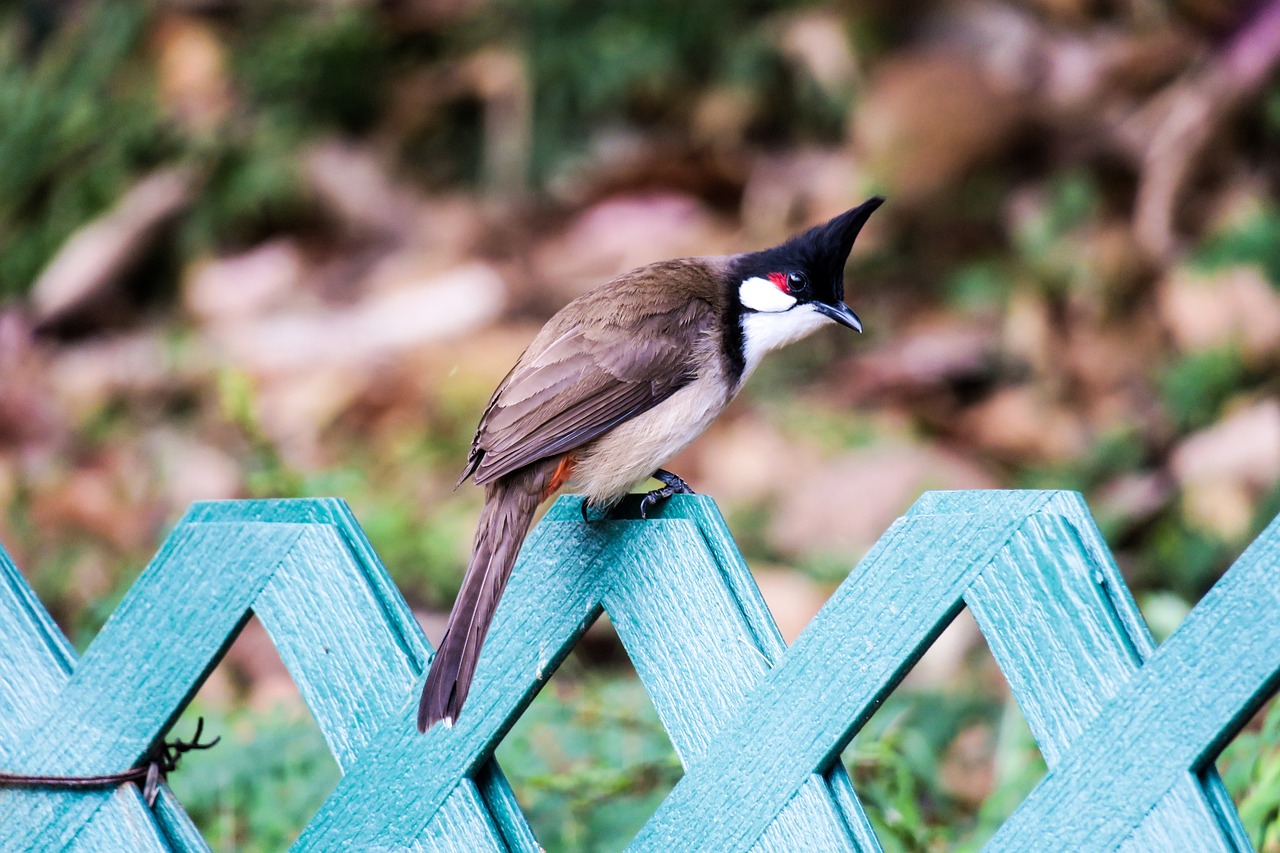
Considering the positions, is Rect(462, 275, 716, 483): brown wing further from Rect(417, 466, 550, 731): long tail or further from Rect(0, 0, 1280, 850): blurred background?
Rect(0, 0, 1280, 850): blurred background

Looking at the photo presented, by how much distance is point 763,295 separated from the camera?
2.72 m

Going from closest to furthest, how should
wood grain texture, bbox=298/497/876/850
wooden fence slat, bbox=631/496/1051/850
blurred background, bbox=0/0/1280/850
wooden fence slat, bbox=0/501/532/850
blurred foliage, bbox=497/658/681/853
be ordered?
A: wooden fence slat, bbox=631/496/1051/850 → wood grain texture, bbox=298/497/876/850 → wooden fence slat, bbox=0/501/532/850 → blurred foliage, bbox=497/658/681/853 → blurred background, bbox=0/0/1280/850

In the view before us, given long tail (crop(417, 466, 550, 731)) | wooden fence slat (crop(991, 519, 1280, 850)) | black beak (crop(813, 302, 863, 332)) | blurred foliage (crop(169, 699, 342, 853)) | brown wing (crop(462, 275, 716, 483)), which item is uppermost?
brown wing (crop(462, 275, 716, 483))

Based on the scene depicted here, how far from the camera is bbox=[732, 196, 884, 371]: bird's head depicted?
2.69 metres

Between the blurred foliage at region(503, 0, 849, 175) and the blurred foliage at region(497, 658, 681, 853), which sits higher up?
the blurred foliage at region(503, 0, 849, 175)

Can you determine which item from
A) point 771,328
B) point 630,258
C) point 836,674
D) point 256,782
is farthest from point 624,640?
point 630,258

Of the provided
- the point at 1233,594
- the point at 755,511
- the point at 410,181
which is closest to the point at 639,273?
the point at 1233,594

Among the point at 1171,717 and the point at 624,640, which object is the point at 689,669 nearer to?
the point at 624,640

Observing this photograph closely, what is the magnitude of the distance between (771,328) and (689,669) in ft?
3.75

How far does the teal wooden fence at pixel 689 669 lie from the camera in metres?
1.41

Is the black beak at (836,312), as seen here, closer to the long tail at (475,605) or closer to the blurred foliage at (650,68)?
the long tail at (475,605)

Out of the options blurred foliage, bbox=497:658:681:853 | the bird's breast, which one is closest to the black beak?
the bird's breast

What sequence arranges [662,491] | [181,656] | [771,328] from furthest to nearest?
1. [771,328]
2. [662,491]
3. [181,656]

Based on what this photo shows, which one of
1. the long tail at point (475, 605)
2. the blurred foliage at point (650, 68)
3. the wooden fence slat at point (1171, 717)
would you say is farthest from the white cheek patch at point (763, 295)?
Answer: the blurred foliage at point (650, 68)
